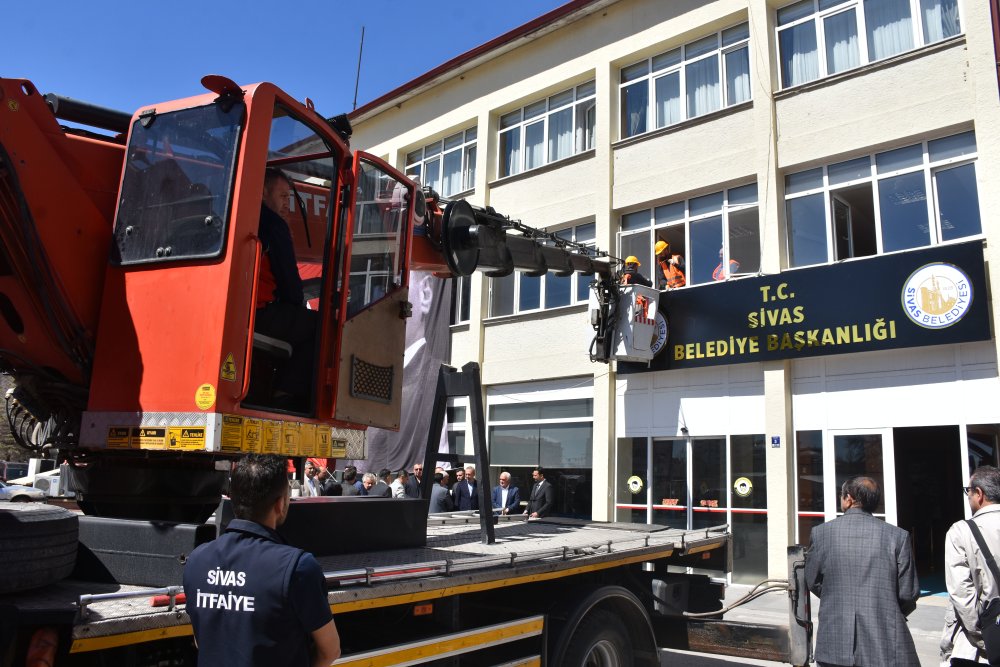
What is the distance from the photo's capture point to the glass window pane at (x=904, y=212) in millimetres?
12836

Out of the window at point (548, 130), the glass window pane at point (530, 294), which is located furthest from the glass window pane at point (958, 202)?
the glass window pane at point (530, 294)

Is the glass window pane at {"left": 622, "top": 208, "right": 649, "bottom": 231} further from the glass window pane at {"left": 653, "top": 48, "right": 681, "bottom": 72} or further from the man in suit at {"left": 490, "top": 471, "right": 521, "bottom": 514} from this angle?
the man in suit at {"left": 490, "top": 471, "right": 521, "bottom": 514}

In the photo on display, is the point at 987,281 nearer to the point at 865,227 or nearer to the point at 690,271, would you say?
the point at 865,227

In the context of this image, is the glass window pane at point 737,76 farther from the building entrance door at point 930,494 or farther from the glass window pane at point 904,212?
the building entrance door at point 930,494

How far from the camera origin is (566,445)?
56.7ft

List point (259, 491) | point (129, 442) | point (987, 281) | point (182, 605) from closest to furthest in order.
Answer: point (259, 491) → point (182, 605) → point (129, 442) → point (987, 281)

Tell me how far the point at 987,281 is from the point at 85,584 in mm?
12587

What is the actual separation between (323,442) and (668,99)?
14.3m

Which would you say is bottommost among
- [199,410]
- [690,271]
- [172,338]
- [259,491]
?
[259,491]

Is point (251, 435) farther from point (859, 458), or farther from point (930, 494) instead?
point (930, 494)

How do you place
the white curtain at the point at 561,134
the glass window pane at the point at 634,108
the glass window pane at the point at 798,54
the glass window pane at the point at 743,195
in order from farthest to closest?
the white curtain at the point at 561,134
the glass window pane at the point at 634,108
the glass window pane at the point at 743,195
the glass window pane at the point at 798,54

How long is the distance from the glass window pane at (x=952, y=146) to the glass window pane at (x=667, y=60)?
19.1ft

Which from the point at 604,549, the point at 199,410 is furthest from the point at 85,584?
the point at 604,549

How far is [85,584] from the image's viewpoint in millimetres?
3584
